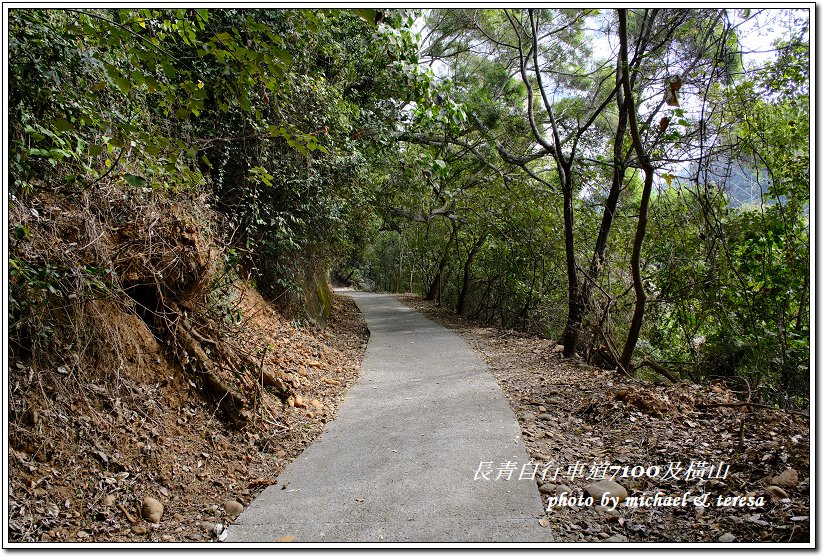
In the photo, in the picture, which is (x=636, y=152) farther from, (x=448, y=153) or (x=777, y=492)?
(x=448, y=153)

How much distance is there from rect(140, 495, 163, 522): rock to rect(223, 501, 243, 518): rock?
43 cm

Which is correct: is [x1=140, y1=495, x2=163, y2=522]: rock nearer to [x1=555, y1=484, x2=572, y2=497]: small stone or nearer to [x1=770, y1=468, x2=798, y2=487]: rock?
[x1=555, y1=484, x2=572, y2=497]: small stone

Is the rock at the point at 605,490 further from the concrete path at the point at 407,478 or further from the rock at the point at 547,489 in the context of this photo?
the concrete path at the point at 407,478

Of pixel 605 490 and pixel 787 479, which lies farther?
pixel 605 490

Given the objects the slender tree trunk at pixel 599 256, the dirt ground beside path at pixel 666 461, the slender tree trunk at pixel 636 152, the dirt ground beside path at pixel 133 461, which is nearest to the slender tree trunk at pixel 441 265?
the slender tree trunk at pixel 599 256

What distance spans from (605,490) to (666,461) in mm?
739

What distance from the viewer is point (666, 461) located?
3.71m

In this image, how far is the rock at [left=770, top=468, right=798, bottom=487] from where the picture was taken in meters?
2.91

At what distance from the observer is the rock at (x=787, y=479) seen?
2.91 m

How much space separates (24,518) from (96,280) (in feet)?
5.34

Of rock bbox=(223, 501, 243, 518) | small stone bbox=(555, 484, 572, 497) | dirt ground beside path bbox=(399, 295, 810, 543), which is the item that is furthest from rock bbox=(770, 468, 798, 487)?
rock bbox=(223, 501, 243, 518)

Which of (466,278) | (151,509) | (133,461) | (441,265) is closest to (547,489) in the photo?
(151,509)
